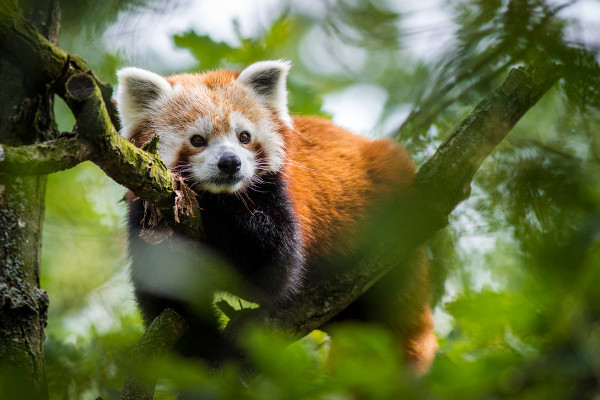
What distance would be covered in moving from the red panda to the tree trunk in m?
0.55

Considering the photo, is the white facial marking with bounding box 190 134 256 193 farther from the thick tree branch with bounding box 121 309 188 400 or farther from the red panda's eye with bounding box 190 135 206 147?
the thick tree branch with bounding box 121 309 188 400

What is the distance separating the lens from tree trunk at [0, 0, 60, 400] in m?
2.68

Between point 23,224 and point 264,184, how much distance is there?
57.6 inches

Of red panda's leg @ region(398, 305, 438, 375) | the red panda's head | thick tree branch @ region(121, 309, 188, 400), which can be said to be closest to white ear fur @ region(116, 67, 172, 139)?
the red panda's head

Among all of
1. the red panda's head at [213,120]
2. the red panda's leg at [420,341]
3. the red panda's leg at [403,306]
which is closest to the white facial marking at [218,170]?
the red panda's head at [213,120]

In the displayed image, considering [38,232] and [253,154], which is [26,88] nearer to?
[38,232]

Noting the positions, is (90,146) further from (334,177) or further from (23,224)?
(334,177)

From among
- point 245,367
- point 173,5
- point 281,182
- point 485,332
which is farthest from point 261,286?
point 485,332

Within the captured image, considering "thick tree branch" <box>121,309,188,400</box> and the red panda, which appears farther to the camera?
the red panda

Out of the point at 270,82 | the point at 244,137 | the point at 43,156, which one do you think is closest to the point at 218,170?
the point at 244,137

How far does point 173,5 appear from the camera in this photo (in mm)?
2758

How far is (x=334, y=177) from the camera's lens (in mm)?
3918

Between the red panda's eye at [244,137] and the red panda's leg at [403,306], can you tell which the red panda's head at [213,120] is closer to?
the red panda's eye at [244,137]

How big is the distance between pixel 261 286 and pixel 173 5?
1.70 metres
